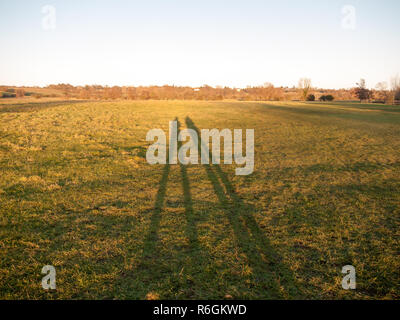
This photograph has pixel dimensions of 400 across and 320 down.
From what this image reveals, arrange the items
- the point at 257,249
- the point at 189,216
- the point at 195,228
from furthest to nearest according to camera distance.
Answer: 1. the point at 189,216
2. the point at 195,228
3. the point at 257,249

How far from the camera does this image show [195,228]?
5.39 meters

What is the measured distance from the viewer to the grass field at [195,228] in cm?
370

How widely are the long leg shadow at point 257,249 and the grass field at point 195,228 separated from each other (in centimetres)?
2

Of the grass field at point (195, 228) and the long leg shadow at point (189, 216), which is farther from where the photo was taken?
the long leg shadow at point (189, 216)

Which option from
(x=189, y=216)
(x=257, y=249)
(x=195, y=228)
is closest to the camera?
(x=257, y=249)

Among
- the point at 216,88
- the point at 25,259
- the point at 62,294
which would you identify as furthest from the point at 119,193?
the point at 216,88

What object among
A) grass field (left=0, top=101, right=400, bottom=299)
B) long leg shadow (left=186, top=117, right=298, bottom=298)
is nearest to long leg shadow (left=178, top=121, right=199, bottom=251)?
grass field (left=0, top=101, right=400, bottom=299)

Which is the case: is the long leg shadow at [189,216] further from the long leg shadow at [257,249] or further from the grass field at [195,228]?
the long leg shadow at [257,249]

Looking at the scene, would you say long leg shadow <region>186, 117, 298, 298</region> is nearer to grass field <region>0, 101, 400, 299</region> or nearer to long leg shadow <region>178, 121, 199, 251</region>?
grass field <region>0, 101, 400, 299</region>

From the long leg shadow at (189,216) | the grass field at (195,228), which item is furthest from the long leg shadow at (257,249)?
the long leg shadow at (189,216)

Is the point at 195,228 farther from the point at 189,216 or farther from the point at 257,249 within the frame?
the point at 257,249

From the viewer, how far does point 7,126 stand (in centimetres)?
1706

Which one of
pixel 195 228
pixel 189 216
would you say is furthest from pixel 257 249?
pixel 189 216

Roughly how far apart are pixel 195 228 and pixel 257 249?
146 centimetres
